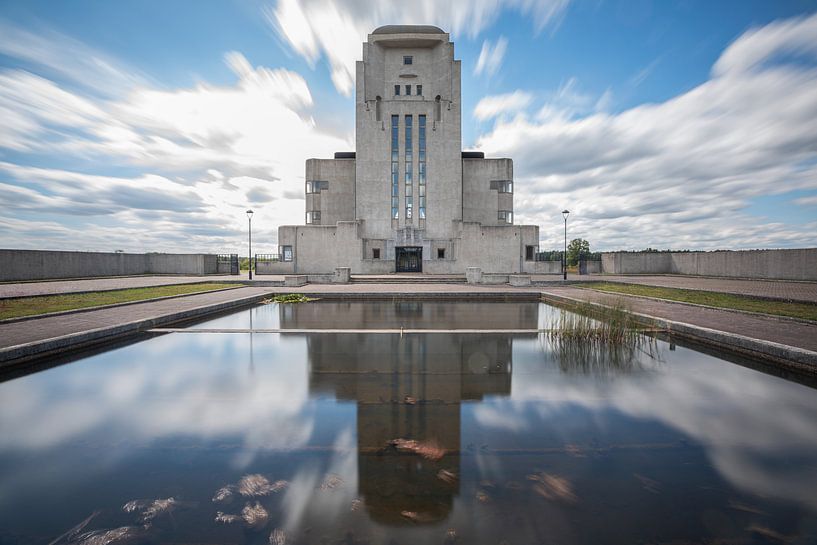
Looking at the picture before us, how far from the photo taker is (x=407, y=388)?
18.7 ft

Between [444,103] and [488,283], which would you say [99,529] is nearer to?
[488,283]

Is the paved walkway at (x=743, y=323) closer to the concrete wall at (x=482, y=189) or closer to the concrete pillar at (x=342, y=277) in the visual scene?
the concrete pillar at (x=342, y=277)

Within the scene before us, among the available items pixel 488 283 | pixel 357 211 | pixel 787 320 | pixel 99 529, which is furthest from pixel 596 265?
pixel 99 529

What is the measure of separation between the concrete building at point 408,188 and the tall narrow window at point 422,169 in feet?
0.36

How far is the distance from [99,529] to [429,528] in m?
2.60

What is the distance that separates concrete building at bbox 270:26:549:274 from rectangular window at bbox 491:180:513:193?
0.40ft

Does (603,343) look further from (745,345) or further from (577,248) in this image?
(577,248)

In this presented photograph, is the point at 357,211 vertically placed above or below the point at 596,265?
above

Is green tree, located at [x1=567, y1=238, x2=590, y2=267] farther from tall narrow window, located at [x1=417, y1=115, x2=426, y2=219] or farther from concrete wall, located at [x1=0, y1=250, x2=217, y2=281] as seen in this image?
concrete wall, located at [x1=0, y1=250, x2=217, y2=281]

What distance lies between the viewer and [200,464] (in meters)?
3.77

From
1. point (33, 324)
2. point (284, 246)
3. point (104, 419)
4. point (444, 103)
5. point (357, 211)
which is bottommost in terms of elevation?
point (104, 419)

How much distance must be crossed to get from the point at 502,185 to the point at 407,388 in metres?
41.7

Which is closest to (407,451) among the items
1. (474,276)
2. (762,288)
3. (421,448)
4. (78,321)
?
(421,448)

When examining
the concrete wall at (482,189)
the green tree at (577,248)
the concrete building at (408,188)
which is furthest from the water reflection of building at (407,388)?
the green tree at (577,248)
